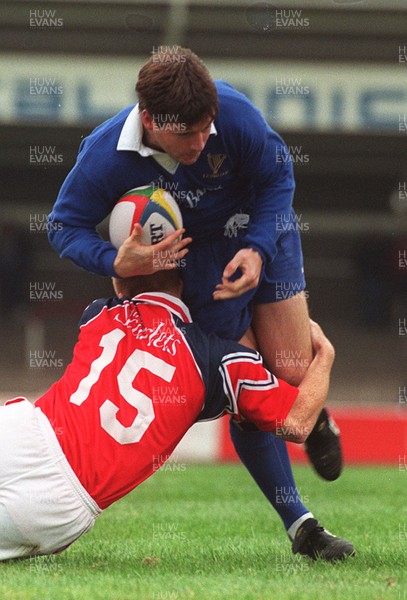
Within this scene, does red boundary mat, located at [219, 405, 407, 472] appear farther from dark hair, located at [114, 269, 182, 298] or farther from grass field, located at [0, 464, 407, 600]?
dark hair, located at [114, 269, 182, 298]

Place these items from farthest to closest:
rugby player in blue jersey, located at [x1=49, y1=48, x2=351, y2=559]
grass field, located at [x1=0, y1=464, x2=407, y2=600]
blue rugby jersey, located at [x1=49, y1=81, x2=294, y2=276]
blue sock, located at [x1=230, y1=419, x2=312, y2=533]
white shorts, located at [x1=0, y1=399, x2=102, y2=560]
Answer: blue sock, located at [x1=230, y1=419, x2=312, y2=533], blue rugby jersey, located at [x1=49, y1=81, x2=294, y2=276], rugby player in blue jersey, located at [x1=49, y1=48, x2=351, y2=559], white shorts, located at [x1=0, y1=399, x2=102, y2=560], grass field, located at [x1=0, y1=464, x2=407, y2=600]

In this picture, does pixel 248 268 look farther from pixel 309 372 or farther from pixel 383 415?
pixel 383 415

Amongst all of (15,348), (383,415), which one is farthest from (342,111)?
(15,348)

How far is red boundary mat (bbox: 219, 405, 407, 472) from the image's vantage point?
13352 millimetres

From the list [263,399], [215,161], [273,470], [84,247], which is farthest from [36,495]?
[215,161]

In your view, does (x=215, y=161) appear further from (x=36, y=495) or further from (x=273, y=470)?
(x=36, y=495)

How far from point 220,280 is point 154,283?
0.35 metres

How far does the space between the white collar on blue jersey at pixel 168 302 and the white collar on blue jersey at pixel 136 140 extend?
0.59m

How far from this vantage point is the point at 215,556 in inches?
204

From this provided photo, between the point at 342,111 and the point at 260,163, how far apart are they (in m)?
12.0

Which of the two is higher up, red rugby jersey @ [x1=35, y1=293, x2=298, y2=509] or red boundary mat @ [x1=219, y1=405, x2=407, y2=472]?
red rugby jersey @ [x1=35, y1=293, x2=298, y2=509]

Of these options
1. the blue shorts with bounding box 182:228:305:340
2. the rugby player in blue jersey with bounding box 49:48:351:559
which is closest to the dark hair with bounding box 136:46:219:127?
the rugby player in blue jersey with bounding box 49:48:351:559

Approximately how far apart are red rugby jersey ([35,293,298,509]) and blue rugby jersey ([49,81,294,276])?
34 cm

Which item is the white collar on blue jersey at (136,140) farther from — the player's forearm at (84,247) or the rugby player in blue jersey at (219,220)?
the player's forearm at (84,247)
